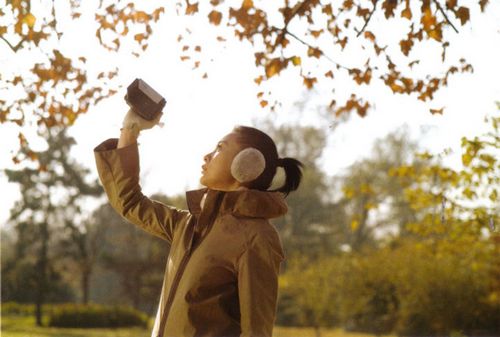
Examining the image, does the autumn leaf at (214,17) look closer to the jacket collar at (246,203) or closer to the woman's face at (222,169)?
the woman's face at (222,169)

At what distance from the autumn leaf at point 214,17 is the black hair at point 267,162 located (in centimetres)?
253

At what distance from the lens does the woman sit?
7.70ft

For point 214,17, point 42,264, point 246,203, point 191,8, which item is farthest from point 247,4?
point 42,264

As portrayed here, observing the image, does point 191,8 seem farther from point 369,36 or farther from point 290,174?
point 290,174

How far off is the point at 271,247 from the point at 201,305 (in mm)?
Answer: 334

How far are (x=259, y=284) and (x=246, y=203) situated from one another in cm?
33

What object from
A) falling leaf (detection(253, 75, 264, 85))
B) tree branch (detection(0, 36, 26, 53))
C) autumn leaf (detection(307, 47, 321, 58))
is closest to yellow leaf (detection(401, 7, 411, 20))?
autumn leaf (detection(307, 47, 321, 58))

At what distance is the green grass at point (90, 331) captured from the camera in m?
17.7

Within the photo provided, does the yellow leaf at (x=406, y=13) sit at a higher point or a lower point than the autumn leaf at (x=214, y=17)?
lower

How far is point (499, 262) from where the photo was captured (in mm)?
12148

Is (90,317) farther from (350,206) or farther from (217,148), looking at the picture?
(217,148)

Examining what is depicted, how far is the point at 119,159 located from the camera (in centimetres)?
263

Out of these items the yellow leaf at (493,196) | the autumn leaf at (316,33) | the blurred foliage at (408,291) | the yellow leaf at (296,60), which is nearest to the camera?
the yellow leaf at (296,60)

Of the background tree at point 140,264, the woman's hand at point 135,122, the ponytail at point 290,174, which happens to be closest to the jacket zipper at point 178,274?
the ponytail at point 290,174
